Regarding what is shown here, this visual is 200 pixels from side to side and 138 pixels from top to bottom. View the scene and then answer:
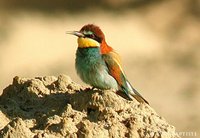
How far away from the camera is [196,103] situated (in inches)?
321

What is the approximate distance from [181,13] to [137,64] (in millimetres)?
1674

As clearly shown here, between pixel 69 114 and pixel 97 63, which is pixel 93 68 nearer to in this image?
pixel 97 63

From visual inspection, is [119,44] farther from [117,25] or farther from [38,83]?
[38,83]

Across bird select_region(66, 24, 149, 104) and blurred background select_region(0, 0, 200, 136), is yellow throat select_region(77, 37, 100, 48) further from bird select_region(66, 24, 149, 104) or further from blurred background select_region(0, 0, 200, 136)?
blurred background select_region(0, 0, 200, 136)

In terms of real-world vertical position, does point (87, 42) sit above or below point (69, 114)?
above

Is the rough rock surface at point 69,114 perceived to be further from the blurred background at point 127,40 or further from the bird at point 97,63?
the blurred background at point 127,40

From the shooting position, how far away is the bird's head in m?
4.68

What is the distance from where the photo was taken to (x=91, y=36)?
468cm

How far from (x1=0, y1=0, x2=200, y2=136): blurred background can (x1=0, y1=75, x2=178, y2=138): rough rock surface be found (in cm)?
379

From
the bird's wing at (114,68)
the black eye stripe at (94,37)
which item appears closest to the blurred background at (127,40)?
the bird's wing at (114,68)

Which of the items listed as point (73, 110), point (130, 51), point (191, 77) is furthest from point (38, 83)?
point (130, 51)

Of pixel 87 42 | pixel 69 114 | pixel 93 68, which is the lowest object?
pixel 69 114

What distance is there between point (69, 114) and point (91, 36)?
1.06 meters

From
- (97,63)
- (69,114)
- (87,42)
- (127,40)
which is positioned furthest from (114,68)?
(127,40)
